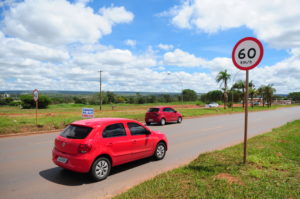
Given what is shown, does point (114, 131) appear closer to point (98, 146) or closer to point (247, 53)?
point (98, 146)

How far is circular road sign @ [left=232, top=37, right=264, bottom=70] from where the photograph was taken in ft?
16.5

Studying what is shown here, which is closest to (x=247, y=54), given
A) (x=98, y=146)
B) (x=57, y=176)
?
(x=98, y=146)

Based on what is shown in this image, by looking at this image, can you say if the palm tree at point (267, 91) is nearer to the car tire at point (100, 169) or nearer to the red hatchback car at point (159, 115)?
the red hatchback car at point (159, 115)

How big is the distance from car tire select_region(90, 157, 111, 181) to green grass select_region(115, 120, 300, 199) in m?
1.28

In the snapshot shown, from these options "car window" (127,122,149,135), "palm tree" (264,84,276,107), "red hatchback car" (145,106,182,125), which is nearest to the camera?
"car window" (127,122,149,135)

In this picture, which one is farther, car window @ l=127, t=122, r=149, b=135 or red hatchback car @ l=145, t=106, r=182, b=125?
red hatchback car @ l=145, t=106, r=182, b=125

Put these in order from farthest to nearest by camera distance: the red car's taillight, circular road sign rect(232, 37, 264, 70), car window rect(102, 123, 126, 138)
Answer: car window rect(102, 123, 126, 138) < circular road sign rect(232, 37, 264, 70) < the red car's taillight

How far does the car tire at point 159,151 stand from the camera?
673 cm

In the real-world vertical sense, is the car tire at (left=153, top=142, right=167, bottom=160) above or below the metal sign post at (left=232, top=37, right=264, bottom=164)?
below

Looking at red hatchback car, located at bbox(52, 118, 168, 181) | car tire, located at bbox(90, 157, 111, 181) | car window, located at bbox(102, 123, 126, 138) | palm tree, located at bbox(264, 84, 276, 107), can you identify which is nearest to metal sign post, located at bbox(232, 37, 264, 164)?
red hatchback car, located at bbox(52, 118, 168, 181)

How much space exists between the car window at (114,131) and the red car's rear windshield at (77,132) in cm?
43

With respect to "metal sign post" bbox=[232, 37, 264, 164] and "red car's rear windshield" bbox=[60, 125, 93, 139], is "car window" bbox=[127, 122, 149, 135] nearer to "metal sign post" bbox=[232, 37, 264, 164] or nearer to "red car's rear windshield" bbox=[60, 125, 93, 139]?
"red car's rear windshield" bbox=[60, 125, 93, 139]

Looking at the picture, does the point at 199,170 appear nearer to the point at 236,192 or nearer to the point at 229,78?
the point at 236,192

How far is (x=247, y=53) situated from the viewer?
5191 mm
